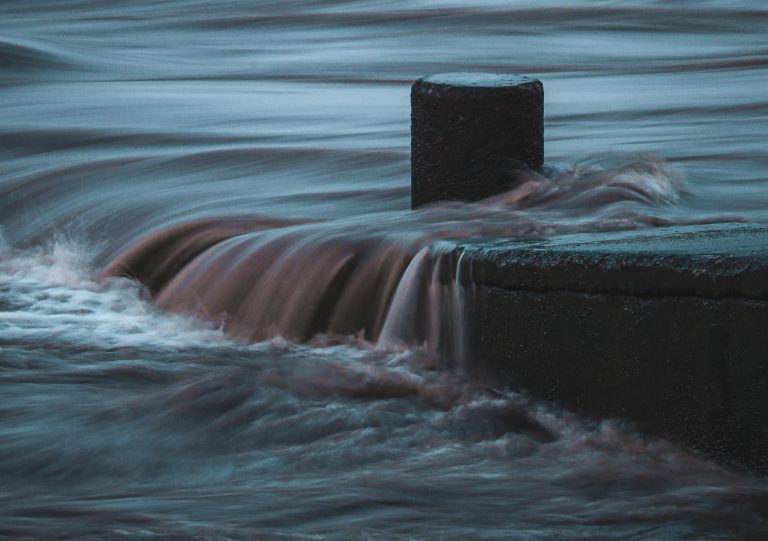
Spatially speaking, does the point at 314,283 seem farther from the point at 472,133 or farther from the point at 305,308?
the point at 472,133

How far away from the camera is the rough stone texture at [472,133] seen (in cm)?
533

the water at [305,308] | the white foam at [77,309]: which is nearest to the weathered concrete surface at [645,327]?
the water at [305,308]

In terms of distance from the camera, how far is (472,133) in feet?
17.7

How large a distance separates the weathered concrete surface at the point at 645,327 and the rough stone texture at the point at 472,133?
1.11m

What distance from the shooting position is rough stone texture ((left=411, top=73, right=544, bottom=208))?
5332 mm

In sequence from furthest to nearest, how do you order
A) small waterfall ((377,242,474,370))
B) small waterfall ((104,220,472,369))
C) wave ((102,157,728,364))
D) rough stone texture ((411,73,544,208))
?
rough stone texture ((411,73,544,208)) < wave ((102,157,728,364)) < small waterfall ((104,220,472,369)) < small waterfall ((377,242,474,370))

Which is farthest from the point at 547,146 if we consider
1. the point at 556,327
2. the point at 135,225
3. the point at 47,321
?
the point at 556,327

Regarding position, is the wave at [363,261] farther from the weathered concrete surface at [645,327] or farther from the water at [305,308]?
the weathered concrete surface at [645,327]

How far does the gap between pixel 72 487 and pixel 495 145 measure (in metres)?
2.28

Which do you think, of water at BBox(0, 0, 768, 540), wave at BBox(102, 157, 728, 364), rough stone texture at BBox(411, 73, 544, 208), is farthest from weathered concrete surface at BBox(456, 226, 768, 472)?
rough stone texture at BBox(411, 73, 544, 208)

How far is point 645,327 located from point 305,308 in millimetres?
1625

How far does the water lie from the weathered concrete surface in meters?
0.09

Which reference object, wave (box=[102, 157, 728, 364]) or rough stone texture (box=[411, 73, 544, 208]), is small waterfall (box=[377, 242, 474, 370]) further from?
rough stone texture (box=[411, 73, 544, 208])

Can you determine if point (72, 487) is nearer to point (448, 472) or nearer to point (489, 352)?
point (448, 472)
